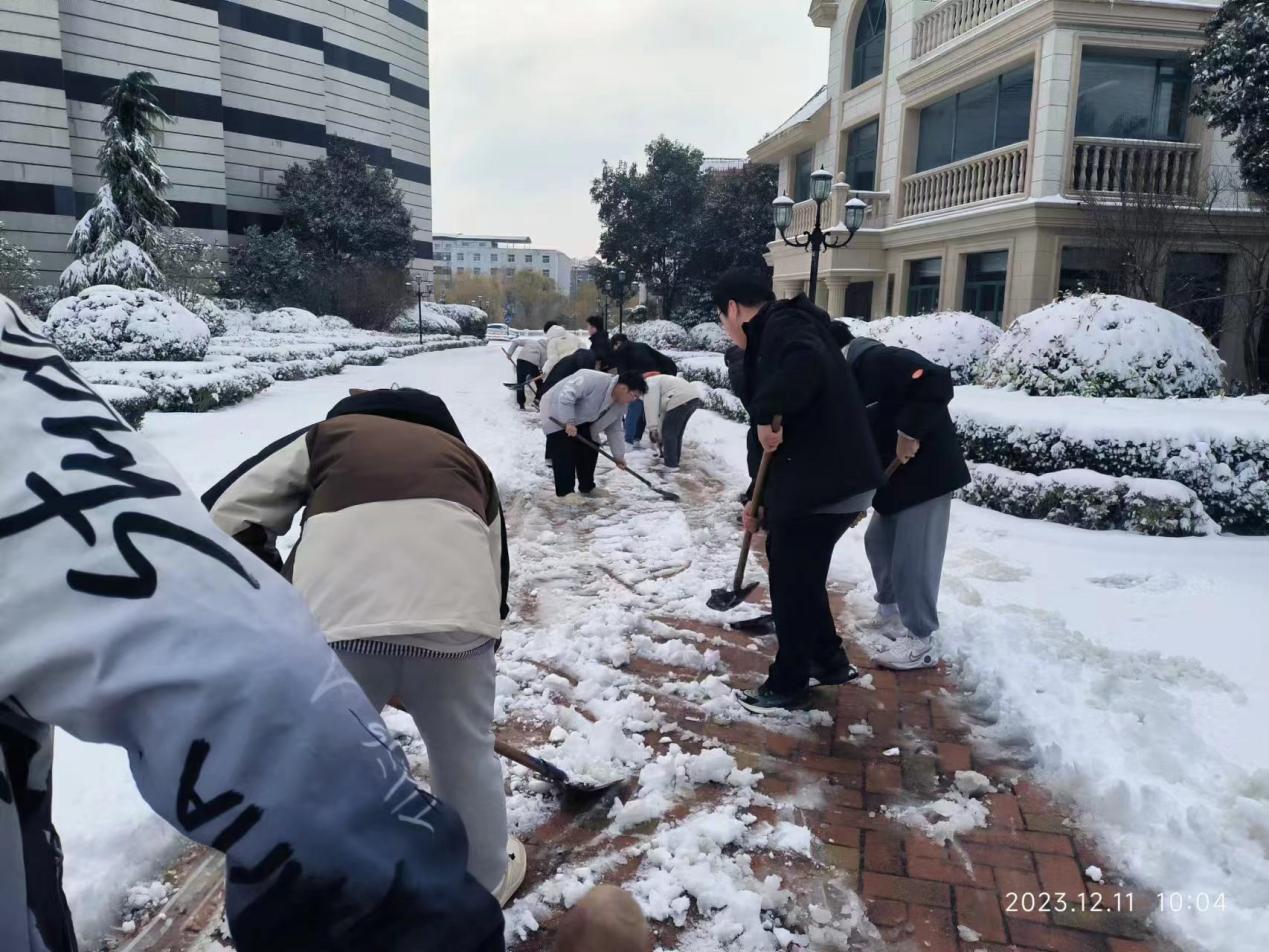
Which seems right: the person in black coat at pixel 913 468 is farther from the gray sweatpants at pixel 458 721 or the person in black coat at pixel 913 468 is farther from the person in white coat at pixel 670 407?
the person in white coat at pixel 670 407

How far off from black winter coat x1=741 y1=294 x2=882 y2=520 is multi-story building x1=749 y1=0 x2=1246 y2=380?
10.9 metres

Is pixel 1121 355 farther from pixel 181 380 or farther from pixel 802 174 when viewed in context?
pixel 802 174

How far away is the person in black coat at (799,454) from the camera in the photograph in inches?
141

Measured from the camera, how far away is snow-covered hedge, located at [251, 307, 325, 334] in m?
25.8

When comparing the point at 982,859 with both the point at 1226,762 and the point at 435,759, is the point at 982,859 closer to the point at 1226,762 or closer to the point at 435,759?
the point at 1226,762

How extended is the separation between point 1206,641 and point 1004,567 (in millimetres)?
1371

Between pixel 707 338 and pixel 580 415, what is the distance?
19.7 meters

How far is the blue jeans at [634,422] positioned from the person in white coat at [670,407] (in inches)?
51.4

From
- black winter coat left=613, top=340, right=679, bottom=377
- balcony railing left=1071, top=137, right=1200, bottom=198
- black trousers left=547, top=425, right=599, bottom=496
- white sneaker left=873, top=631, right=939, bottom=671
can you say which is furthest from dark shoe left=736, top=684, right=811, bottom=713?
balcony railing left=1071, top=137, right=1200, bottom=198

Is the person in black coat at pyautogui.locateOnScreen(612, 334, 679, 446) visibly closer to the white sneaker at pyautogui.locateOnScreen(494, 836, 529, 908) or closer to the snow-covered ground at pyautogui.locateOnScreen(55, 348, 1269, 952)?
Result: the snow-covered ground at pyautogui.locateOnScreen(55, 348, 1269, 952)

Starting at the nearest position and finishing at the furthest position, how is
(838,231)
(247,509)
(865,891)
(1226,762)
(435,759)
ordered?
1. (247,509)
2. (435,759)
3. (865,891)
4. (1226,762)
5. (838,231)

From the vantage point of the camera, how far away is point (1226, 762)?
3203mm

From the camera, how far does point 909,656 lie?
14.2ft

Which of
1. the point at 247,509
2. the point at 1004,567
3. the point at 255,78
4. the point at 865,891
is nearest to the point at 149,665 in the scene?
the point at 247,509
